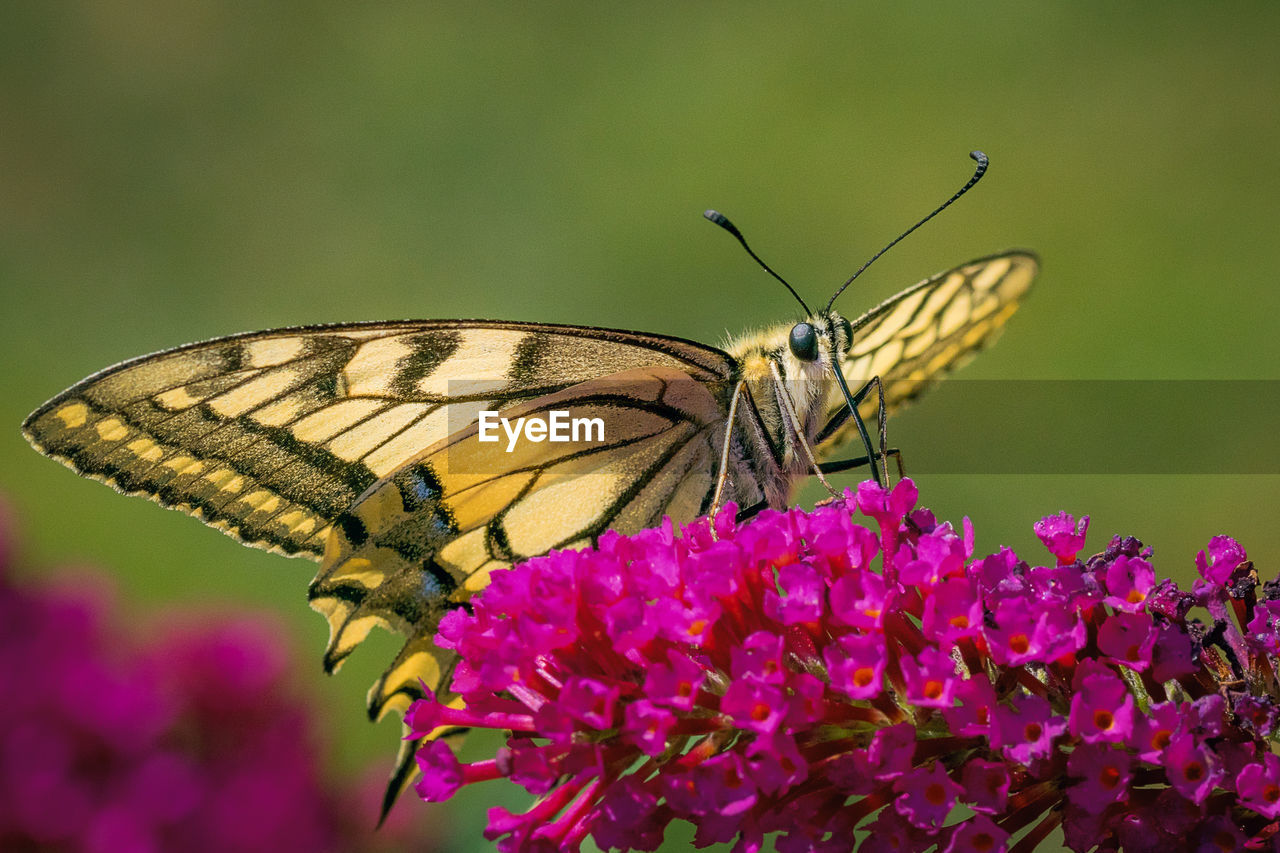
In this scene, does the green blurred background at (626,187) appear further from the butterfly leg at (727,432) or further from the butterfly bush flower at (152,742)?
the butterfly leg at (727,432)

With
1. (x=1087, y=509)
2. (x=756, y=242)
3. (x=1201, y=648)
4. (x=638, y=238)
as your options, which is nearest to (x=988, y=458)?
(x=1087, y=509)

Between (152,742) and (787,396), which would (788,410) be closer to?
(787,396)

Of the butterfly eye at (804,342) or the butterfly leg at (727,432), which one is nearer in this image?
the butterfly leg at (727,432)

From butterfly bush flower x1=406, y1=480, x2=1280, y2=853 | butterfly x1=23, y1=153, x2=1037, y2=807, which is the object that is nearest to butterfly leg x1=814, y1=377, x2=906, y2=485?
butterfly x1=23, y1=153, x2=1037, y2=807

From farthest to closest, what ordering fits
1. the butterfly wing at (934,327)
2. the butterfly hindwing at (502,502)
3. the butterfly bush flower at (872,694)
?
the butterfly wing at (934,327)
the butterfly hindwing at (502,502)
the butterfly bush flower at (872,694)

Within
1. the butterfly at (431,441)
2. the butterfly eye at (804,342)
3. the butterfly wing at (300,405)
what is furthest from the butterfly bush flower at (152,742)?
the butterfly eye at (804,342)

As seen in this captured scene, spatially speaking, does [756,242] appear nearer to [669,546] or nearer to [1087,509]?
[1087,509]
